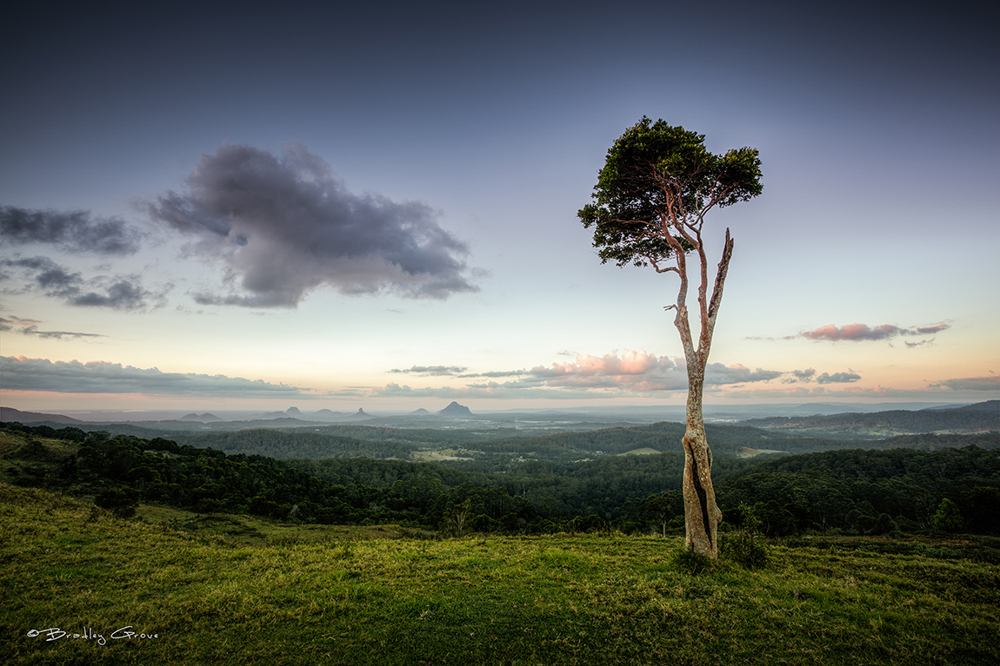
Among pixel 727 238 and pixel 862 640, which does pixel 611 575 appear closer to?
pixel 862 640

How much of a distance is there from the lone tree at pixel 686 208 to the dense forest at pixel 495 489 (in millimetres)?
3270

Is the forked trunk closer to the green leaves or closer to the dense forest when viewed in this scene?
the dense forest

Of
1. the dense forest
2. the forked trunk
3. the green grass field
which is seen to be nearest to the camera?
the green grass field

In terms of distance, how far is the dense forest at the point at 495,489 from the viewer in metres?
31.1

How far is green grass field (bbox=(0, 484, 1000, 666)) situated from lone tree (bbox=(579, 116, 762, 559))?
191cm

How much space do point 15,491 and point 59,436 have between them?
Answer: 5014cm

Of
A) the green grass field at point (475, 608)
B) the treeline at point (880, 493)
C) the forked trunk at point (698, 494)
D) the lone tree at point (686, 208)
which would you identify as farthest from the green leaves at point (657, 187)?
the treeline at point (880, 493)

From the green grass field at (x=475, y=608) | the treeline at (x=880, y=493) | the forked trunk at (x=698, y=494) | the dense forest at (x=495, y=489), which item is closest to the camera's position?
the green grass field at (x=475, y=608)

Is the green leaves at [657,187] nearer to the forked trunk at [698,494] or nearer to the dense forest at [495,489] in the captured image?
the forked trunk at [698,494]

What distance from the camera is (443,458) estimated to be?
176500 mm

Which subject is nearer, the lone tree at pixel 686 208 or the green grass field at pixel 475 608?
the green grass field at pixel 475 608

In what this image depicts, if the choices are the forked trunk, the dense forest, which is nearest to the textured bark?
the forked trunk

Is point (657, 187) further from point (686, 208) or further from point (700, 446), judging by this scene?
point (700, 446)

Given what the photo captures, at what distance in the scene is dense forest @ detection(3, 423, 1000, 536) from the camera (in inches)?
1225
